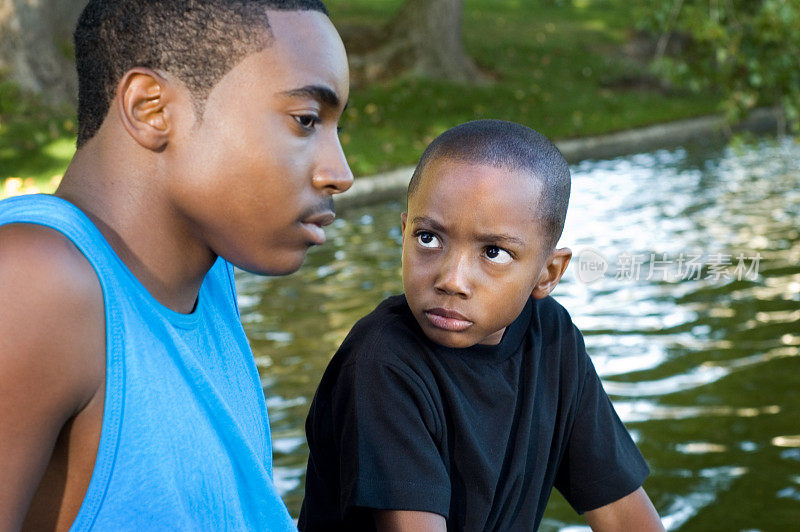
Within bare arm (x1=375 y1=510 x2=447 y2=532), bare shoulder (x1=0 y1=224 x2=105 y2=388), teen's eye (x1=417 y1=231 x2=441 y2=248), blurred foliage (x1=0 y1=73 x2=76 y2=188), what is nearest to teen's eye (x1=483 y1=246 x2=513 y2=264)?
teen's eye (x1=417 y1=231 x2=441 y2=248)

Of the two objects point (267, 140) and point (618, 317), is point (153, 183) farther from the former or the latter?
point (618, 317)

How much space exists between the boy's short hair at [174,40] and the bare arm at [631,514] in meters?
1.50

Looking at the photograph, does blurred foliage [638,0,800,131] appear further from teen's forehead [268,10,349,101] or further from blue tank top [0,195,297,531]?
blue tank top [0,195,297,531]

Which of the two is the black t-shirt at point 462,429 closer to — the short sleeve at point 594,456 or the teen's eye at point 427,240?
the short sleeve at point 594,456

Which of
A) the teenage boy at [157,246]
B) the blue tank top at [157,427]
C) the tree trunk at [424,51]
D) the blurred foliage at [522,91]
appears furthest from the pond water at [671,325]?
the tree trunk at [424,51]

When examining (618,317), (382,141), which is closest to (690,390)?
(618,317)

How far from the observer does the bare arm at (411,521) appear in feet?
6.73

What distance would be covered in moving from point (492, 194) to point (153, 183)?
2.83ft

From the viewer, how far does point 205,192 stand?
5.14 ft

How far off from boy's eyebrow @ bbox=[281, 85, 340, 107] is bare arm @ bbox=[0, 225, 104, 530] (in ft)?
1.42

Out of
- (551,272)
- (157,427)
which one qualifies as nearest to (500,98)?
(551,272)

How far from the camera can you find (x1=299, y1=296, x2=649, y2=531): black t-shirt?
2.08m

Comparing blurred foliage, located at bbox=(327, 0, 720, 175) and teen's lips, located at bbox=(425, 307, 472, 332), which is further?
blurred foliage, located at bbox=(327, 0, 720, 175)

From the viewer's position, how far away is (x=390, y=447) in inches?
81.6
